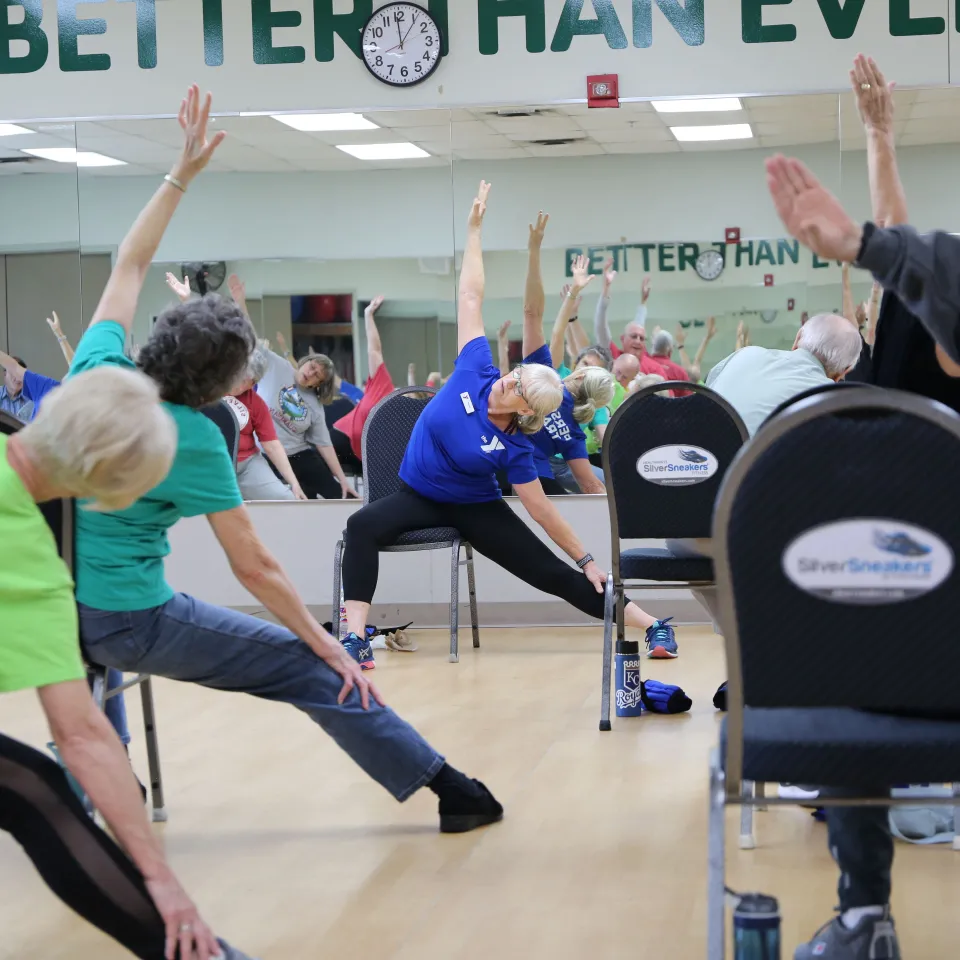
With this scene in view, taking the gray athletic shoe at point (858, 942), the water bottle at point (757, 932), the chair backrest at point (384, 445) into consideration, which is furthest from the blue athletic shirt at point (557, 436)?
the water bottle at point (757, 932)

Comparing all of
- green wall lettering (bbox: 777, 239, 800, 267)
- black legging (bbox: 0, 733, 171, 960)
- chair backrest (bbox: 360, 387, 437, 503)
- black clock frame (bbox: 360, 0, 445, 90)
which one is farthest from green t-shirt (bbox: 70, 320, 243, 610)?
green wall lettering (bbox: 777, 239, 800, 267)

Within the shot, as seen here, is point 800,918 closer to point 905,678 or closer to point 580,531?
point 905,678

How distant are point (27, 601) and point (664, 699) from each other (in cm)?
267

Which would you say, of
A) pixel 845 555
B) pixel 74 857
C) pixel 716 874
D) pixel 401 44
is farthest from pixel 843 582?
pixel 401 44

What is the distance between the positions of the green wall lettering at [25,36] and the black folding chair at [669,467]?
3948 millimetres

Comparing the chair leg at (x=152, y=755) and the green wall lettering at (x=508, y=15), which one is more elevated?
the green wall lettering at (x=508, y=15)

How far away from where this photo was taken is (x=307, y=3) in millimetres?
6008

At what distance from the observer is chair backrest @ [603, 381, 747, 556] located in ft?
11.9

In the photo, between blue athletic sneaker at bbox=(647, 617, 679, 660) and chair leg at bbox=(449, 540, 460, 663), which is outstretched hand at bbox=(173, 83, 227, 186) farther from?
blue athletic sneaker at bbox=(647, 617, 679, 660)

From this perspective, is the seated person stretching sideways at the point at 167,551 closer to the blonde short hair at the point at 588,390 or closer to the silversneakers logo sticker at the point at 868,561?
the silversneakers logo sticker at the point at 868,561

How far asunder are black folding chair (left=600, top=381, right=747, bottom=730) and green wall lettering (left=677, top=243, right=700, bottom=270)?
2431 mm

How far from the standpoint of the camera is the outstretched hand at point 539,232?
19.6 ft

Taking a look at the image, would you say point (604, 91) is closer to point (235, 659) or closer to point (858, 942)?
point (235, 659)

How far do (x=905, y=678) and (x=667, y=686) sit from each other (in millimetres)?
2549
